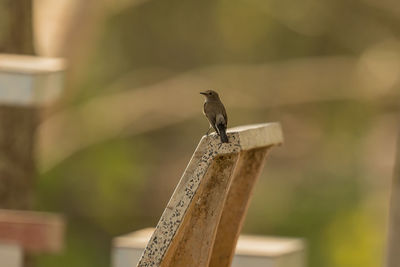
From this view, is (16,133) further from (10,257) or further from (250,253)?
(250,253)

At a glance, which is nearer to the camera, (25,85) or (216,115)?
(216,115)

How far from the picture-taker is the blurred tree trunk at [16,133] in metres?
6.07

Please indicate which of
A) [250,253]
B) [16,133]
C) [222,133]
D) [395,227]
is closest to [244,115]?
[16,133]

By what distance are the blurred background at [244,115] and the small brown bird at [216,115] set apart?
35.0ft

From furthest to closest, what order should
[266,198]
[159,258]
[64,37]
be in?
[266,198] < [64,37] < [159,258]

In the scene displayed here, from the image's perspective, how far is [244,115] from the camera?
50.7ft

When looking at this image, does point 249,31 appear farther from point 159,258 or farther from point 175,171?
point 159,258

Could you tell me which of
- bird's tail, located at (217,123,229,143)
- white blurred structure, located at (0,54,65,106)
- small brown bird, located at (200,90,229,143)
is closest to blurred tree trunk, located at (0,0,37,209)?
white blurred structure, located at (0,54,65,106)

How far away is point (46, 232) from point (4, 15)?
245 centimetres

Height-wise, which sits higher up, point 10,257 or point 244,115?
point 244,115

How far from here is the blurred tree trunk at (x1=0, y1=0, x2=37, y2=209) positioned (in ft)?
19.9

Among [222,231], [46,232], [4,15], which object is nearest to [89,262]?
[4,15]

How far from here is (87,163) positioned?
16.0 m

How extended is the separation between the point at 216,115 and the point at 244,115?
12.4m
